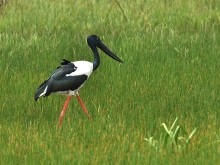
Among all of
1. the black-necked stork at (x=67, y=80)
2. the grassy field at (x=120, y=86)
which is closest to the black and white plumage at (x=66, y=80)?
the black-necked stork at (x=67, y=80)

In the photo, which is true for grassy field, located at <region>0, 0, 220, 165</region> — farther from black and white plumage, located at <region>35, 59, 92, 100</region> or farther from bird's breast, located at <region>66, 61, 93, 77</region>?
bird's breast, located at <region>66, 61, 93, 77</region>

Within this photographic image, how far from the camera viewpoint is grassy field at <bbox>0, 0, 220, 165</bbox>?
184 inches

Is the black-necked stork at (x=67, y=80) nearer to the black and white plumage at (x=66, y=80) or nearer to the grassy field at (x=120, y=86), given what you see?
the black and white plumage at (x=66, y=80)

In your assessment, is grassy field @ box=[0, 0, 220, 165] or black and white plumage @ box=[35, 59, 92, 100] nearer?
grassy field @ box=[0, 0, 220, 165]

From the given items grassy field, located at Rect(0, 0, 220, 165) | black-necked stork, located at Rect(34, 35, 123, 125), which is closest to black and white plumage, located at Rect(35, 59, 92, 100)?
black-necked stork, located at Rect(34, 35, 123, 125)

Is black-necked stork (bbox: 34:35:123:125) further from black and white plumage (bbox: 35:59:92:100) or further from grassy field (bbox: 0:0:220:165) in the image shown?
grassy field (bbox: 0:0:220:165)

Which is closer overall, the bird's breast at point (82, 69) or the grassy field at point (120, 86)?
the grassy field at point (120, 86)

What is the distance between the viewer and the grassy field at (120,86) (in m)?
4.68

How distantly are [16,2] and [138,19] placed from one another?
2.88m

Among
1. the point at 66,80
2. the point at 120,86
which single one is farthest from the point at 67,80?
the point at 120,86

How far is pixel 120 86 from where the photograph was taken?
22.2ft

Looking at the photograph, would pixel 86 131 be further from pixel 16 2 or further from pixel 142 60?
pixel 16 2

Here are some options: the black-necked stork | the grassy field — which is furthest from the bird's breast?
the grassy field

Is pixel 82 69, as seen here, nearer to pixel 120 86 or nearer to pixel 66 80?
pixel 66 80
